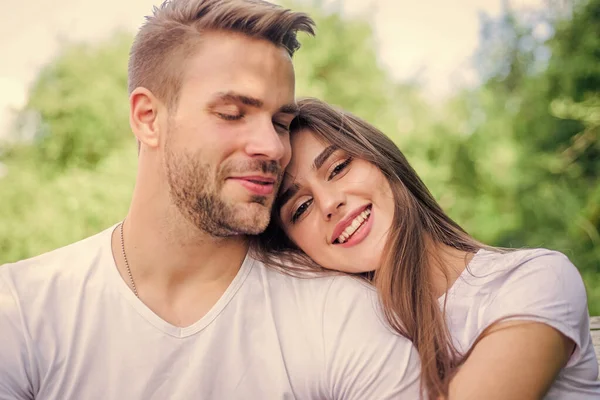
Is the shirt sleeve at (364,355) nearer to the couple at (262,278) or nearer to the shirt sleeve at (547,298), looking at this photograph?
the couple at (262,278)

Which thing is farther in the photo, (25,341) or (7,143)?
(7,143)

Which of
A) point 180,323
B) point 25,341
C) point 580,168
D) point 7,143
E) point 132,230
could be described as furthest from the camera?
point 7,143

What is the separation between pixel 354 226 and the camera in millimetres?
2254

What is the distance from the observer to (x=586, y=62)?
35.3 ft

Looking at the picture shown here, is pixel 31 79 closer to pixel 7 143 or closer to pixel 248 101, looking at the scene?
pixel 7 143

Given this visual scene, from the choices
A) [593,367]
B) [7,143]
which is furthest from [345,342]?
[7,143]

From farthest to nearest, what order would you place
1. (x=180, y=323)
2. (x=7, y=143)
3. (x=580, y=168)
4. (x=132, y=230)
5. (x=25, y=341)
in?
1. (x=7, y=143)
2. (x=580, y=168)
3. (x=132, y=230)
4. (x=180, y=323)
5. (x=25, y=341)

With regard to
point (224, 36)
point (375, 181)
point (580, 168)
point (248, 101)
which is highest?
point (224, 36)

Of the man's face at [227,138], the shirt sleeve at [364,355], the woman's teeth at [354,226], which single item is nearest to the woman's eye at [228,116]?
the man's face at [227,138]

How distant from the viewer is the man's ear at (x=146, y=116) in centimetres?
224

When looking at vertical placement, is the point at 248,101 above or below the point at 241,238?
above

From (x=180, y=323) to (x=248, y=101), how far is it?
2.32 feet

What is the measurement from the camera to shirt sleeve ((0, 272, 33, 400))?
6.16 ft

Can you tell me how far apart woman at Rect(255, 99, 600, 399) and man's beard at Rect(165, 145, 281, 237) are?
0.23 metres
